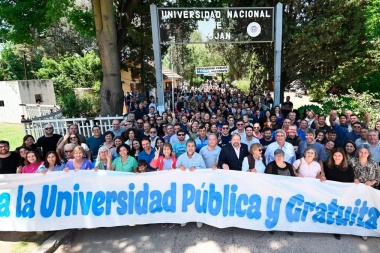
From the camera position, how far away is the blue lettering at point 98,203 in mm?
4441

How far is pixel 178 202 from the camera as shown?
4.48 metres

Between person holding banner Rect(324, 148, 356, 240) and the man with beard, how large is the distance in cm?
147

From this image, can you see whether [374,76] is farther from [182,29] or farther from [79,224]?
[79,224]

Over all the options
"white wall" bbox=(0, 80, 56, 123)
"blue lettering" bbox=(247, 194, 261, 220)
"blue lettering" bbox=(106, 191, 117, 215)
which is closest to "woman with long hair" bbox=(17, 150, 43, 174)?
"blue lettering" bbox=(106, 191, 117, 215)

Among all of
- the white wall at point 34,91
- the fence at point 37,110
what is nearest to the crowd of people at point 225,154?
the fence at point 37,110

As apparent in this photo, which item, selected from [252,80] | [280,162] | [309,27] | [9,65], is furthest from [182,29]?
[9,65]

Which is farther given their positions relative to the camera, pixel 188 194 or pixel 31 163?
pixel 31 163

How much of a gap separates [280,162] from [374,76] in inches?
614

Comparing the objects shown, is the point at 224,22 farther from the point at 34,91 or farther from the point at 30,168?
the point at 34,91

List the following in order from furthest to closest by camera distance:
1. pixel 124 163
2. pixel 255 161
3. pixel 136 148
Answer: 1. pixel 136 148
2. pixel 124 163
3. pixel 255 161

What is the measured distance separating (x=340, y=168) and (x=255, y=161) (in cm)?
135

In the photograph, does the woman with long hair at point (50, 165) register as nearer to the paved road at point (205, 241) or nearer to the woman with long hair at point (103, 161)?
the woman with long hair at point (103, 161)

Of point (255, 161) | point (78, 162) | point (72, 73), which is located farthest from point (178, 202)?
point (72, 73)

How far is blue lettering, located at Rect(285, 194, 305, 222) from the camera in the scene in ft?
14.1
